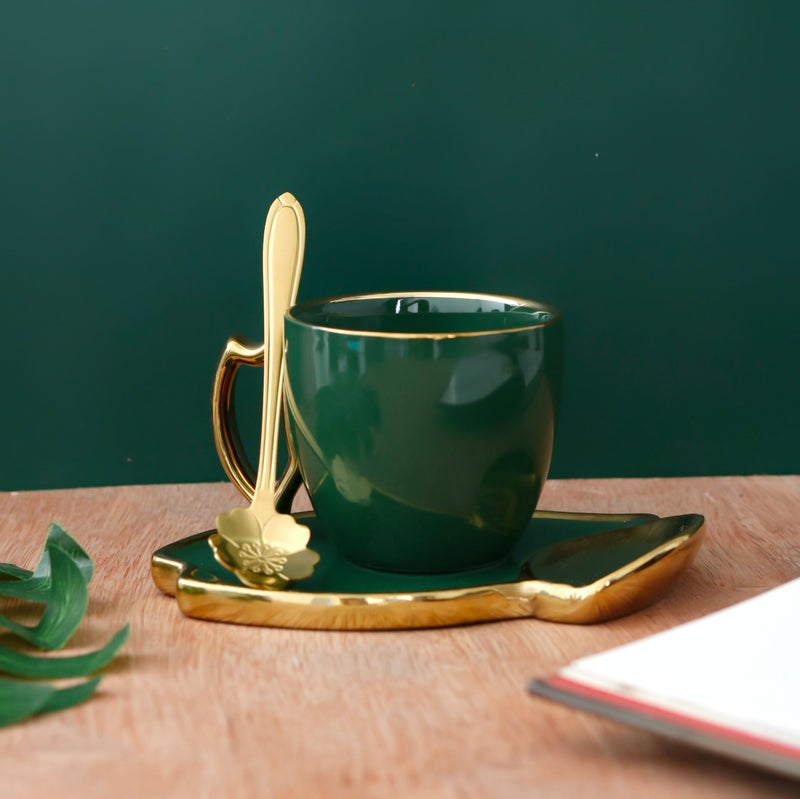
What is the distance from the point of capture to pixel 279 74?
2.52 ft

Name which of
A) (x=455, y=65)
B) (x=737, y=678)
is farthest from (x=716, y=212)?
(x=737, y=678)

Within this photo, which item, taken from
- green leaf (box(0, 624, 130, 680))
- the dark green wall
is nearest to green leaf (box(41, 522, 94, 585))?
green leaf (box(0, 624, 130, 680))

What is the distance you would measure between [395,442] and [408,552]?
6 cm

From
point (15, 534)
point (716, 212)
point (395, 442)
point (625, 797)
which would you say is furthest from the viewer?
point (716, 212)

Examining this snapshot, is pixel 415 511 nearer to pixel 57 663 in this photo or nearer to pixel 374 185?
pixel 57 663


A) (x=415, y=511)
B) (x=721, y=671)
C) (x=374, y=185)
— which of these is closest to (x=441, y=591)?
(x=415, y=511)

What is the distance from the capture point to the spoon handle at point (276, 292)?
602 millimetres

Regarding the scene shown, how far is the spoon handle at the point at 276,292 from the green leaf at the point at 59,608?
4.5 inches

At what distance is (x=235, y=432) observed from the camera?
630mm

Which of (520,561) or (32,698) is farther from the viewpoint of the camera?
(520,561)

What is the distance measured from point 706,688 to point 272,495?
0.90 ft

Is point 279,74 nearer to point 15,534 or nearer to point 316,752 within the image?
point 15,534

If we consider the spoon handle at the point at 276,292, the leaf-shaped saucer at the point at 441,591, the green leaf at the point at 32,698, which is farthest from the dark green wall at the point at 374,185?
the green leaf at the point at 32,698

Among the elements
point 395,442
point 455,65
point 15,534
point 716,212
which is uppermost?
point 455,65
